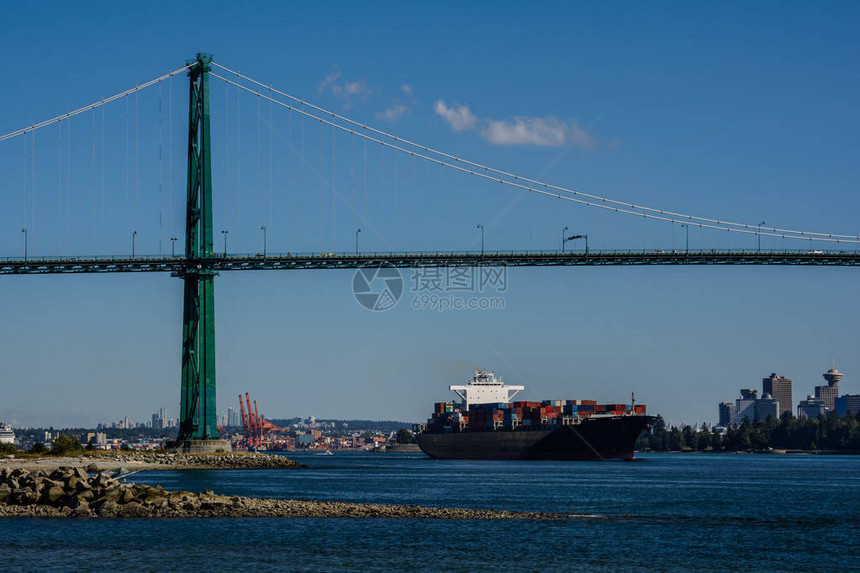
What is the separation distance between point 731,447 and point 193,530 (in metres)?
170

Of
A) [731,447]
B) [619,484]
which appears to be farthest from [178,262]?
[731,447]

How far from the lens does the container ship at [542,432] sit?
10850 cm

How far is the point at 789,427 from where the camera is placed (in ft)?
632

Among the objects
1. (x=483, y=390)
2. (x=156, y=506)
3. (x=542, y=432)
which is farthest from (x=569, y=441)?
(x=156, y=506)

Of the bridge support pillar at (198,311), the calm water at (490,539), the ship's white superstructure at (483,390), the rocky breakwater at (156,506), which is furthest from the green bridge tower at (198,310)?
the ship's white superstructure at (483,390)

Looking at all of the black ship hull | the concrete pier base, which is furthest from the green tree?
the black ship hull

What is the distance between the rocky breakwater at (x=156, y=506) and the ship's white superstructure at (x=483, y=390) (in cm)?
9878

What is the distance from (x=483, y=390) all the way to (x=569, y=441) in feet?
118

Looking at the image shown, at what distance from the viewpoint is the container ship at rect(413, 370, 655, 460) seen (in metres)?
108

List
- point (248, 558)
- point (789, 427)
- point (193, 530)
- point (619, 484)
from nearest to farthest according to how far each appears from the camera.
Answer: point (248, 558) → point (193, 530) → point (619, 484) → point (789, 427)

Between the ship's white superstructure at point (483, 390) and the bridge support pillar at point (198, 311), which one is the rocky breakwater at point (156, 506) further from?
the ship's white superstructure at point (483, 390)

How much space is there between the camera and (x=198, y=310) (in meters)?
78.3

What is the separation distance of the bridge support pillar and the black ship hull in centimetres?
4014

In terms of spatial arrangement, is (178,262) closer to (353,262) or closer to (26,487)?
(353,262)
